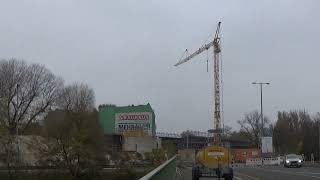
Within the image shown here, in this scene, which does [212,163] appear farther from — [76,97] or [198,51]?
[198,51]

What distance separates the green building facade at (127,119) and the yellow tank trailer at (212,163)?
→ 6229cm

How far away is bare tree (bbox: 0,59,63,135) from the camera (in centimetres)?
10256

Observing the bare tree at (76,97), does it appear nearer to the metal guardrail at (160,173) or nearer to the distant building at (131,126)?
the distant building at (131,126)

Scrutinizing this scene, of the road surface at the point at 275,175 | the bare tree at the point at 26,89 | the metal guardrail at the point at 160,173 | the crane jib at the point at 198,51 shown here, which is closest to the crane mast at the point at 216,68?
the crane jib at the point at 198,51

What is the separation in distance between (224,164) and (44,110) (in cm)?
7108

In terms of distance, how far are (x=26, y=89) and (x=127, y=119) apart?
1710cm

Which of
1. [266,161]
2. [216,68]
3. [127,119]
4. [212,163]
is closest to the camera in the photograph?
[212,163]

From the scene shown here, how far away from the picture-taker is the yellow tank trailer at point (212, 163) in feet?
131

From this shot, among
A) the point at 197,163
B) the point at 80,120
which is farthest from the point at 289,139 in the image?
the point at 197,163

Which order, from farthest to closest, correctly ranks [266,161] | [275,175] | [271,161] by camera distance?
[266,161]
[271,161]
[275,175]

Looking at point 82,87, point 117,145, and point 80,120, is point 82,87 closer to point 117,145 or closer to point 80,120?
point 117,145

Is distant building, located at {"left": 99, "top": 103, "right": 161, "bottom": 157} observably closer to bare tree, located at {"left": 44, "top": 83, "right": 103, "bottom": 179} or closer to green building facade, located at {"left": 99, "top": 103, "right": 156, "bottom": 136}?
green building facade, located at {"left": 99, "top": 103, "right": 156, "bottom": 136}

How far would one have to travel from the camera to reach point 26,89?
4168 inches

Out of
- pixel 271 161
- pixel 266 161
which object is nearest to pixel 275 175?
pixel 271 161
